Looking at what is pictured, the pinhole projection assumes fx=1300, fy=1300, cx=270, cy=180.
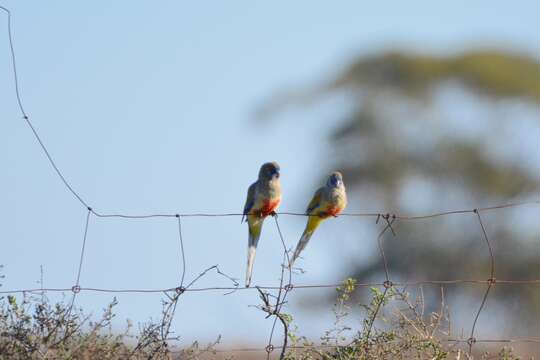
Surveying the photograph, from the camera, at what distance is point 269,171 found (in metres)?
9.24

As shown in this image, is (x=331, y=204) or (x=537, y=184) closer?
(x=331, y=204)

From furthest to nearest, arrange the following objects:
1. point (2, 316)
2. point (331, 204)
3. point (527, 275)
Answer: point (527, 275), point (331, 204), point (2, 316)

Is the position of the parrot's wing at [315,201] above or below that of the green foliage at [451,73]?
below

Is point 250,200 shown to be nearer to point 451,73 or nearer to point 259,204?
point 259,204

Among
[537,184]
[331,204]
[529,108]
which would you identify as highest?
[529,108]

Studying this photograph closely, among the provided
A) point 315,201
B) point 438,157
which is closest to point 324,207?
point 315,201

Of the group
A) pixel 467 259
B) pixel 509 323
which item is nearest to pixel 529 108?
pixel 467 259

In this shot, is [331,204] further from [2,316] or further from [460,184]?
[460,184]

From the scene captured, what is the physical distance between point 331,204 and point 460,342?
92.0 inches

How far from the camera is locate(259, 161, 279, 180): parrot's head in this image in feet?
30.1

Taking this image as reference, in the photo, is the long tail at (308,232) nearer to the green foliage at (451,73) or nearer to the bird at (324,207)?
the bird at (324,207)

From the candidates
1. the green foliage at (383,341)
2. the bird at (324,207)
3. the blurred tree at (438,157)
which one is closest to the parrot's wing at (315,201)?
the bird at (324,207)

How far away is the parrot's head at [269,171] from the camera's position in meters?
9.18

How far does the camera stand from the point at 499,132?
87.6 feet
